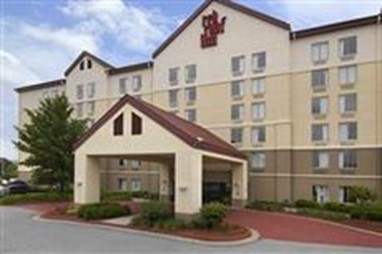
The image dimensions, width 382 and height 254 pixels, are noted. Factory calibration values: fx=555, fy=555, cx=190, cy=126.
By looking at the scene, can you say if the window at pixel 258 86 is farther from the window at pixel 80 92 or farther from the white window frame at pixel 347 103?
the window at pixel 80 92

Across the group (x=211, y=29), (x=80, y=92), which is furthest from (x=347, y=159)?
(x=80, y=92)

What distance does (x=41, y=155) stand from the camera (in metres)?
43.3

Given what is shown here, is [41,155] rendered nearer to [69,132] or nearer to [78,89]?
[69,132]

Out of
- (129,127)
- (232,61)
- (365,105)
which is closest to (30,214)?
(129,127)

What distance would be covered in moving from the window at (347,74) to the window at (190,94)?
13.1m

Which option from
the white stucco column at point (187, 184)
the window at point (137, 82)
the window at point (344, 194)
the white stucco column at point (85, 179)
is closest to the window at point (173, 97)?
the window at point (137, 82)

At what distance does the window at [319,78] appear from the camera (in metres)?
41.5

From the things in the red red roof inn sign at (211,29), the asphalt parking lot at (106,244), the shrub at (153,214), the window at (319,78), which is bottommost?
the asphalt parking lot at (106,244)

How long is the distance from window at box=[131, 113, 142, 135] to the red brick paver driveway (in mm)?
6948

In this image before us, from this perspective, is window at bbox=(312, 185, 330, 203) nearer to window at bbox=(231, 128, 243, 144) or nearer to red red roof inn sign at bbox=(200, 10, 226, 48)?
window at bbox=(231, 128, 243, 144)

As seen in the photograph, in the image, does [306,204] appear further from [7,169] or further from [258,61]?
[7,169]

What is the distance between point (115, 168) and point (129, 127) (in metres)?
26.6

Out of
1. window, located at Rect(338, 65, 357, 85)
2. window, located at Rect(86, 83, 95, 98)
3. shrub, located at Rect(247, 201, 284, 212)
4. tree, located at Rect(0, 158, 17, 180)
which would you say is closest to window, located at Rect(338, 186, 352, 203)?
shrub, located at Rect(247, 201, 284, 212)

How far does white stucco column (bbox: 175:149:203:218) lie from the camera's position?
26.9 metres
